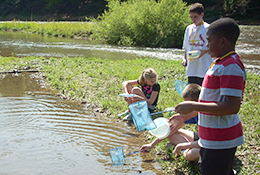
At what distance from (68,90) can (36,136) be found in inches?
107

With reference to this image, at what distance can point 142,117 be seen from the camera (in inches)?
155

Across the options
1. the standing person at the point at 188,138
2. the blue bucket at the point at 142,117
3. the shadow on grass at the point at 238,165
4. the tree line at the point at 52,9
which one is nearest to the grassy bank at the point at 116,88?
the shadow on grass at the point at 238,165

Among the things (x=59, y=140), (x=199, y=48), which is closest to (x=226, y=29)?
(x=199, y=48)

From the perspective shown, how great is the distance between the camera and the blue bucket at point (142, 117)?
3782 mm

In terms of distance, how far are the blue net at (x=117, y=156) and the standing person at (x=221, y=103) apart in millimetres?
1623

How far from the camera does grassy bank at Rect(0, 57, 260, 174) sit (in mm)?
3699

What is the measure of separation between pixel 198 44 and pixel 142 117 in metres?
1.76

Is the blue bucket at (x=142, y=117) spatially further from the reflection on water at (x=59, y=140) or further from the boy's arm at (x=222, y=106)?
the boy's arm at (x=222, y=106)

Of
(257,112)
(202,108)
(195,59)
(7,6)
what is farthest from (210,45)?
(7,6)

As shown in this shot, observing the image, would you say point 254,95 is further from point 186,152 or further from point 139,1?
point 139,1

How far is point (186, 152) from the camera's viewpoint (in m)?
3.52

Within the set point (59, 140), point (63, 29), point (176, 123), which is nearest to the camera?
point (176, 123)

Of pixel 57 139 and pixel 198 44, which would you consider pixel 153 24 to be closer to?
pixel 198 44

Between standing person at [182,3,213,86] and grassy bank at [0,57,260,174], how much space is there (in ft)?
3.13
